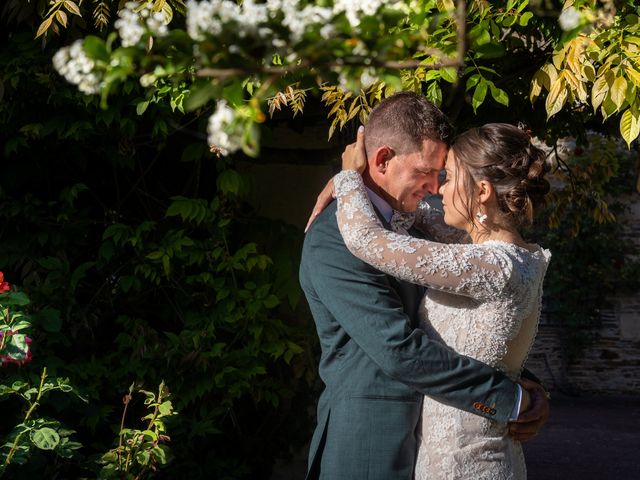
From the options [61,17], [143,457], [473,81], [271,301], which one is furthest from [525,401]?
[61,17]

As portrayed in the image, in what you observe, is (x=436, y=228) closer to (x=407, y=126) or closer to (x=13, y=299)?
(x=407, y=126)

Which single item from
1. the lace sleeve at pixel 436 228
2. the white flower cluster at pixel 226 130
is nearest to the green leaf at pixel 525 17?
the lace sleeve at pixel 436 228

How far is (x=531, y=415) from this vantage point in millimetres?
2369

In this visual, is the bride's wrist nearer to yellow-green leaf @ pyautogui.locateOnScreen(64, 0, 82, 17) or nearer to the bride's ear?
the bride's ear

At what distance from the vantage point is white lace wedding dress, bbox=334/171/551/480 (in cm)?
219

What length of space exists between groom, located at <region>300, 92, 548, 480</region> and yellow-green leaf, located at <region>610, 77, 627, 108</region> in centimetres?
78

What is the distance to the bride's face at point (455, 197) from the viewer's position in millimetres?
2330

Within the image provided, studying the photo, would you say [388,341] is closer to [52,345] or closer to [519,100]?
[52,345]

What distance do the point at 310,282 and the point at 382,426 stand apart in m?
0.41

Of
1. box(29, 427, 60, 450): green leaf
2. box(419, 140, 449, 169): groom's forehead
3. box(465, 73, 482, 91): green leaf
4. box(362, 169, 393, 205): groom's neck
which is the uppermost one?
box(465, 73, 482, 91): green leaf

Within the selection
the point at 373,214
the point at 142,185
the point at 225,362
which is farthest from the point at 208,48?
the point at 142,185

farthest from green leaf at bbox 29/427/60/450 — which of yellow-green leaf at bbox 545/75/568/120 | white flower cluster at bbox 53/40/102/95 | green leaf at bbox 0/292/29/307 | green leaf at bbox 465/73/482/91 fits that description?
white flower cluster at bbox 53/40/102/95

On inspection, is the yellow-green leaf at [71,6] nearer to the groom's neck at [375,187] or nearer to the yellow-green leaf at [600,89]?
the groom's neck at [375,187]

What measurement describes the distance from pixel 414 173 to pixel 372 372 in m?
0.53
